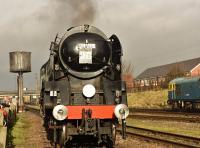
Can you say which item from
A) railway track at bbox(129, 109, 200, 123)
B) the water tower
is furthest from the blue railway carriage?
the water tower

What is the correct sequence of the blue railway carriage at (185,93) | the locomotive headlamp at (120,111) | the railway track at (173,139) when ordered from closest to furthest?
the locomotive headlamp at (120,111) → the railway track at (173,139) → the blue railway carriage at (185,93)

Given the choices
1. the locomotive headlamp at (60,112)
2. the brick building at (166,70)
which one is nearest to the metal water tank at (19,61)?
the brick building at (166,70)

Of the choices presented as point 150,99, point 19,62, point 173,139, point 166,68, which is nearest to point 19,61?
point 19,62

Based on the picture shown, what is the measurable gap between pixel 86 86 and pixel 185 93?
27.5 m

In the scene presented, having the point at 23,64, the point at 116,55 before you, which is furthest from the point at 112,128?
the point at 23,64

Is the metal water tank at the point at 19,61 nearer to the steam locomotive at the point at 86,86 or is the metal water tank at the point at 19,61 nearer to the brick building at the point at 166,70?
the brick building at the point at 166,70

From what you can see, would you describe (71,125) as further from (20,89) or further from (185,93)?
(20,89)

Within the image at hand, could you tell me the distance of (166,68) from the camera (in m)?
118

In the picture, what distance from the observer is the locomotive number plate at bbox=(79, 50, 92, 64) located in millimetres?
13844

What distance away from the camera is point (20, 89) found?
57.2 m

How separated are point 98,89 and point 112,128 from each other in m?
1.53

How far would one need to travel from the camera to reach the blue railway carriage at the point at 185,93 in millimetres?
37469

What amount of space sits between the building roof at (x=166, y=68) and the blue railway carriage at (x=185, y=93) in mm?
53333

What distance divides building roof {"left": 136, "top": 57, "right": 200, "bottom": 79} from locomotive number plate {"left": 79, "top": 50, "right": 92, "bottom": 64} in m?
83.0
